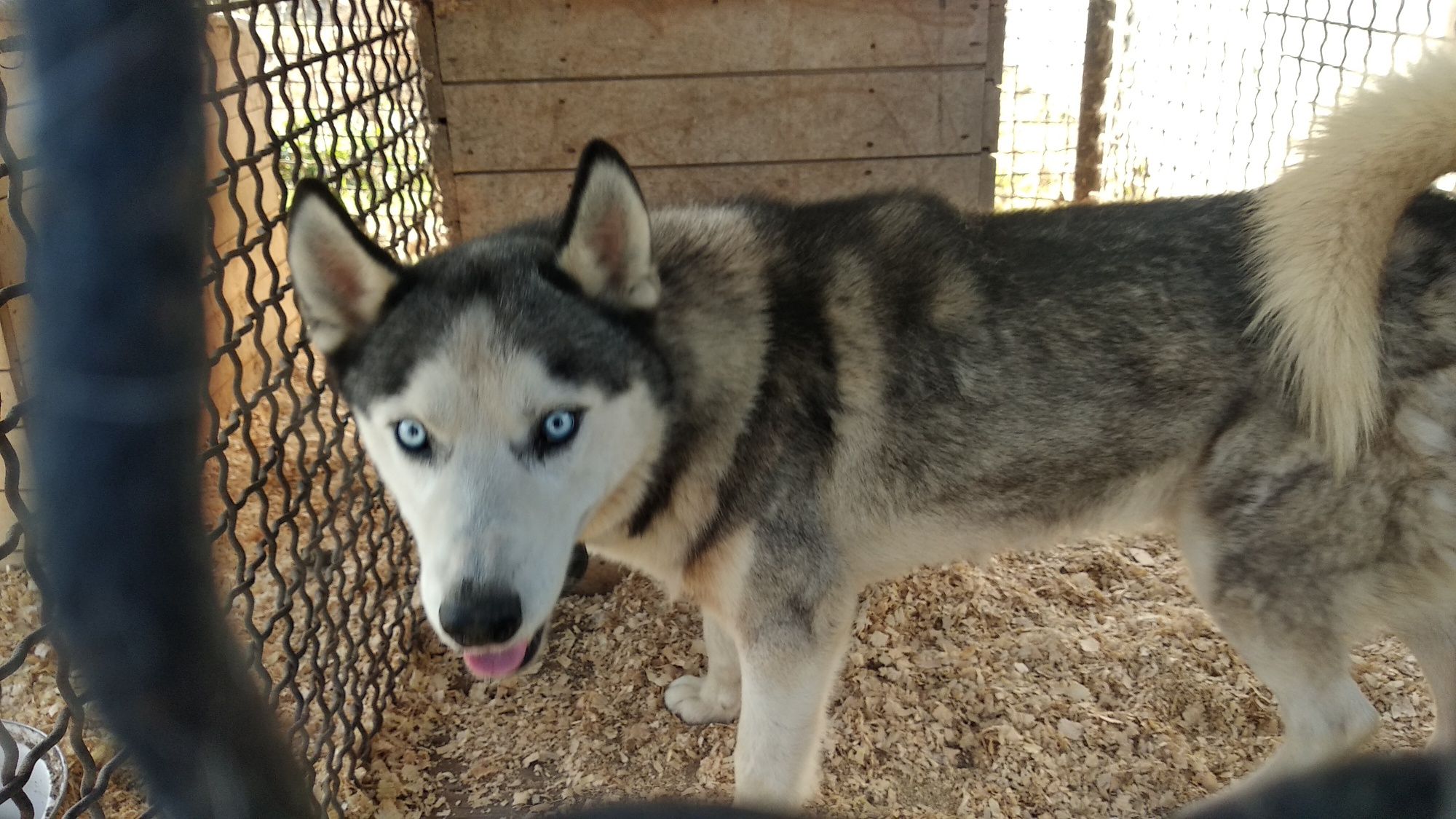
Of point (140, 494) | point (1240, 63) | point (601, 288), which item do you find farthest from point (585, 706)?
point (1240, 63)

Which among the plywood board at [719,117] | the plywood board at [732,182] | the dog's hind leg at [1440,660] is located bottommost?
the dog's hind leg at [1440,660]

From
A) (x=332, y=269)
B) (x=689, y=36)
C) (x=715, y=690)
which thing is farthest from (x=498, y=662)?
(x=689, y=36)

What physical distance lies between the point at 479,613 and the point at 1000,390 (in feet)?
4.65

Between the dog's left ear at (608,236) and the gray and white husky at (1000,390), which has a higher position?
the dog's left ear at (608,236)

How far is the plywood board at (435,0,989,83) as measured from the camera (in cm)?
409

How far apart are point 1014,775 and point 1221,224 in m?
1.68

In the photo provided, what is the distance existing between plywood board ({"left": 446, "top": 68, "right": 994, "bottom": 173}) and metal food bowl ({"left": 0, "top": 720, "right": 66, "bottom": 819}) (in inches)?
107

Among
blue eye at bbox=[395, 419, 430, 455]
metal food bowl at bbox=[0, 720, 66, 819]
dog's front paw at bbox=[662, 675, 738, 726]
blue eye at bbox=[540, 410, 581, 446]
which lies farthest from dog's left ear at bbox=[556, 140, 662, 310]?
metal food bowl at bbox=[0, 720, 66, 819]

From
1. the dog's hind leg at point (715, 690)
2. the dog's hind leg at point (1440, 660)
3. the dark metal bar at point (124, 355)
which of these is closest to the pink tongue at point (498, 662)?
the dog's hind leg at point (715, 690)

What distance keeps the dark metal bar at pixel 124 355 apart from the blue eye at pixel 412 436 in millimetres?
1476

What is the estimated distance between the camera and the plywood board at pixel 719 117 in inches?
166

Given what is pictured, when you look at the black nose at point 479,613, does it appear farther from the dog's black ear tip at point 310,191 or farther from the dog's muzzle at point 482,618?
the dog's black ear tip at point 310,191

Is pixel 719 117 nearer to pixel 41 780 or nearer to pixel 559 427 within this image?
pixel 559 427

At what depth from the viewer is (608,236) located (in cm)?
207
